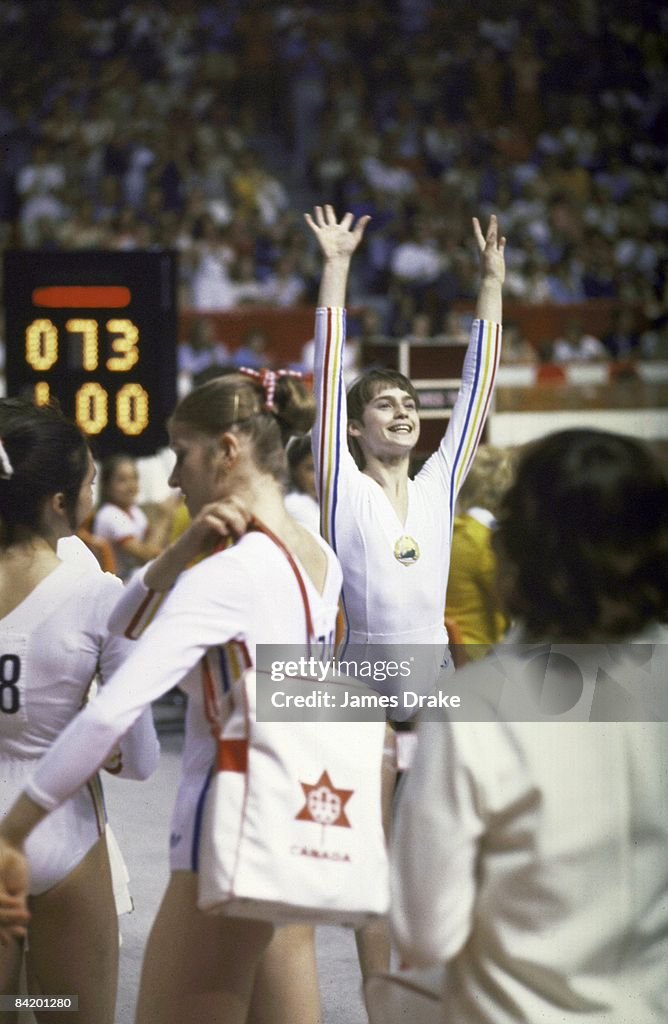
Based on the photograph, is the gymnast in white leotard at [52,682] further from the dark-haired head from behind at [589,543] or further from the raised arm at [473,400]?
the raised arm at [473,400]

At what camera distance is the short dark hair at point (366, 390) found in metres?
3.70

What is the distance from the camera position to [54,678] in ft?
8.32

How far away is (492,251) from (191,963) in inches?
84.2

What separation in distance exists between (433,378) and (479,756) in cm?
525

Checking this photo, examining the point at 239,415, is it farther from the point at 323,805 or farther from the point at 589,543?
the point at 589,543

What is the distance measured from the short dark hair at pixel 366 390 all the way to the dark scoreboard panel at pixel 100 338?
7.52 ft

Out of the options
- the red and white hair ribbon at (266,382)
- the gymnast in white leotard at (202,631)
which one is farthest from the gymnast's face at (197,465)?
the red and white hair ribbon at (266,382)

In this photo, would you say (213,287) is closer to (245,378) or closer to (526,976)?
(245,378)

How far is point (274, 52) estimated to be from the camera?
17516mm

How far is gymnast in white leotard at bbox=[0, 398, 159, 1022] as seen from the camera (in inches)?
99.0

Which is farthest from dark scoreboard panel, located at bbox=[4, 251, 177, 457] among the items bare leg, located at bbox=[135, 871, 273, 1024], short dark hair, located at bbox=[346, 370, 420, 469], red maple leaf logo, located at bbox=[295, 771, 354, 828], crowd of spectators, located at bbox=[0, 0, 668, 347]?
crowd of spectators, located at bbox=[0, 0, 668, 347]

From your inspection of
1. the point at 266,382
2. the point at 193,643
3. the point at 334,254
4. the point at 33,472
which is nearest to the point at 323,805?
the point at 193,643

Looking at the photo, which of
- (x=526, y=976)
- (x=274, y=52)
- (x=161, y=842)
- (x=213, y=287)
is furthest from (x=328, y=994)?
(x=274, y=52)

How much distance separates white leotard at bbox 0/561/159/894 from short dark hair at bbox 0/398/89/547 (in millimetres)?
116
